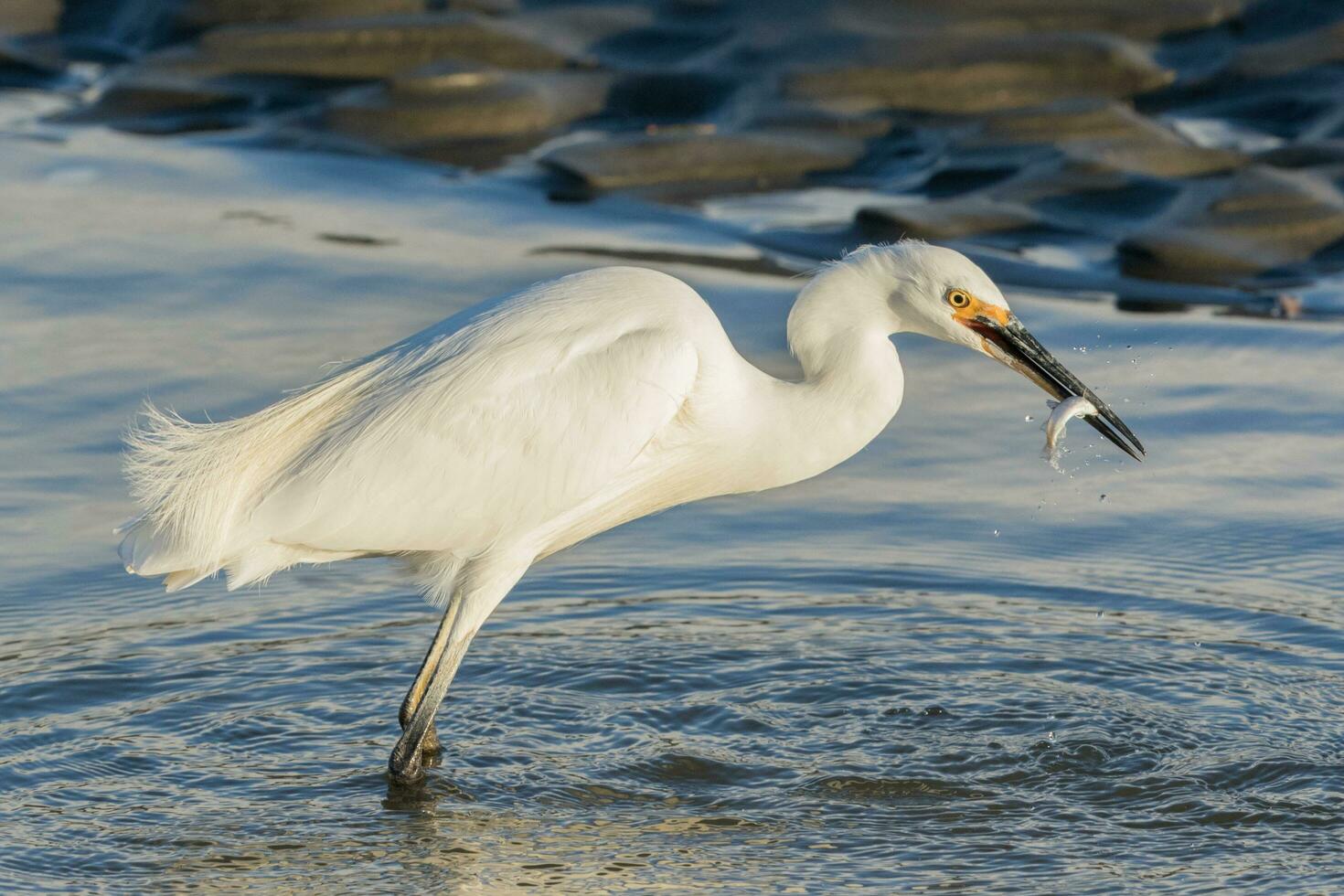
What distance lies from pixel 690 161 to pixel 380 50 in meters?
2.71

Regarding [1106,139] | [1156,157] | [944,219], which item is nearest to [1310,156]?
[1156,157]

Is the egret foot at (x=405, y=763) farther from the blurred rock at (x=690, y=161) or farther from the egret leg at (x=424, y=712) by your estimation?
the blurred rock at (x=690, y=161)

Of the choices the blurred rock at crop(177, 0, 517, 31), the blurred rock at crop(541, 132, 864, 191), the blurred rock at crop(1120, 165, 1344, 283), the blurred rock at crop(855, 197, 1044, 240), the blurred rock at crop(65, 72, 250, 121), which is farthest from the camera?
the blurred rock at crop(177, 0, 517, 31)

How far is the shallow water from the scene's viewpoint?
501 cm

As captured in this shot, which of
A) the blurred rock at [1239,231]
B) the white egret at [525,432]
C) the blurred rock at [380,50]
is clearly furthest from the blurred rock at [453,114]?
the white egret at [525,432]

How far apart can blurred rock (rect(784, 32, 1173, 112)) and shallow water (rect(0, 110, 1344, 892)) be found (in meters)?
3.29

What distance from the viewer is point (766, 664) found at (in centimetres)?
599

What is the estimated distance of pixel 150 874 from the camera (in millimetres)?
4844

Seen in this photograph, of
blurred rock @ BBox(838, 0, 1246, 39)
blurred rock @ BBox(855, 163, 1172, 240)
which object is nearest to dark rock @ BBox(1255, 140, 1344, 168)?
blurred rock @ BBox(855, 163, 1172, 240)

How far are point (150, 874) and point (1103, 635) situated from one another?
2.92 m

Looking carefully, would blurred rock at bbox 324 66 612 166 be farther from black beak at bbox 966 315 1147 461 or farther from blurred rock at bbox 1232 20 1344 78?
black beak at bbox 966 315 1147 461

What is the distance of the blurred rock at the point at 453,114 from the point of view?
1180 cm

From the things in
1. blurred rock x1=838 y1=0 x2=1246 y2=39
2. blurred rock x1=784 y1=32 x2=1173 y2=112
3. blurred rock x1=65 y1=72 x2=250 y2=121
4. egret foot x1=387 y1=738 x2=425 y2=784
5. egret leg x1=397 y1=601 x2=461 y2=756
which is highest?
blurred rock x1=838 y1=0 x2=1246 y2=39

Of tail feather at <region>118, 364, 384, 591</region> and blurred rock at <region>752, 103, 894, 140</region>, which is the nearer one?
tail feather at <region>118, 364, 384, 591</region>
